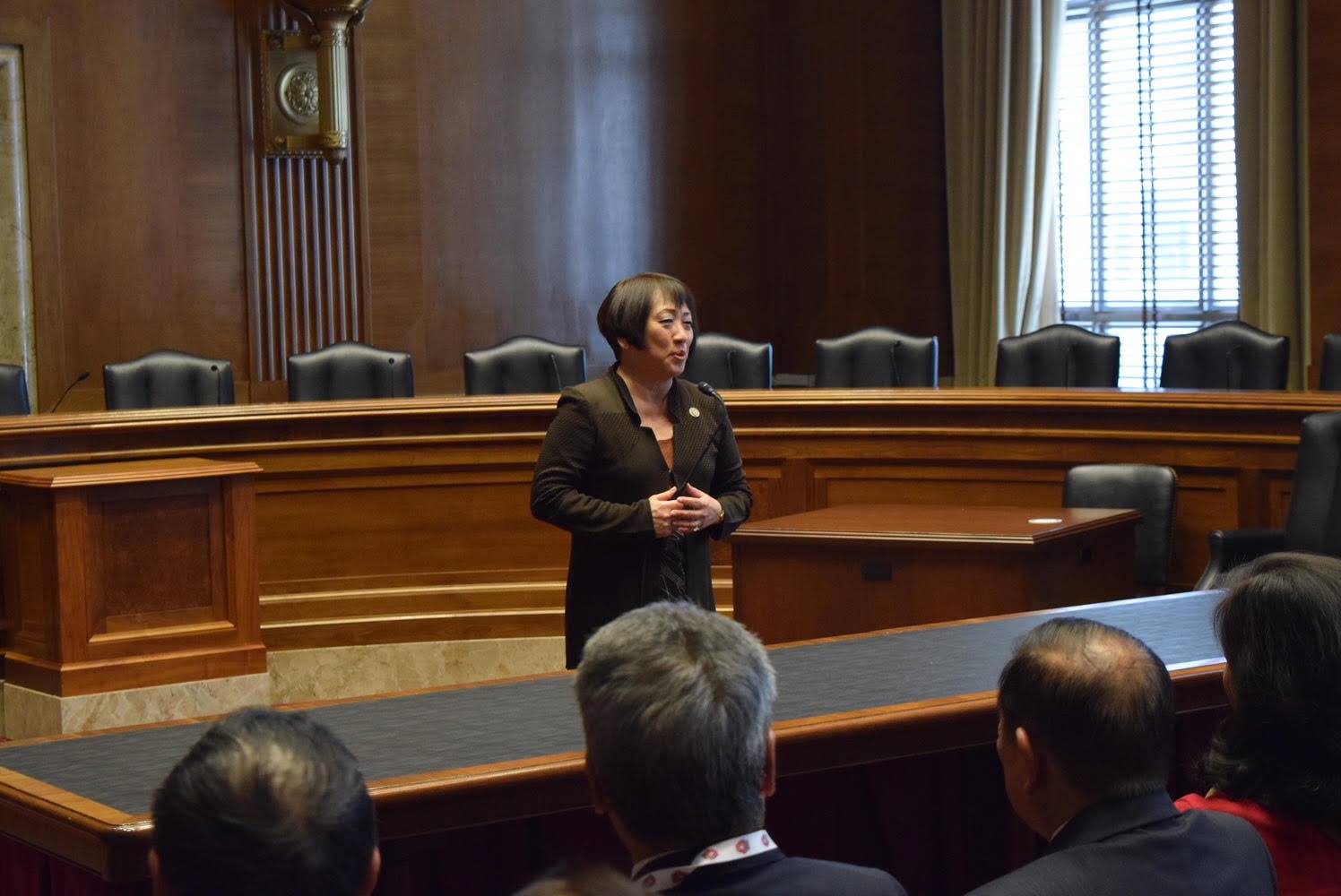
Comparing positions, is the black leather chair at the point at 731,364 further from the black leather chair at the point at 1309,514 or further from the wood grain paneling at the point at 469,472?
the black leather chair at the point at 1309,514

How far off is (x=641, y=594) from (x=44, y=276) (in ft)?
15.6

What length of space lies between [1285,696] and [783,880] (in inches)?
25.9

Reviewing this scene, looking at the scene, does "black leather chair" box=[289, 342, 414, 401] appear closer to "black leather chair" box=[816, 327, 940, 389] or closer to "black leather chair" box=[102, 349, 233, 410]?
"black leather chair" box=[102, 349, 233, 410]

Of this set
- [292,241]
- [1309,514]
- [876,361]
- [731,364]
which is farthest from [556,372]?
[1309,514]

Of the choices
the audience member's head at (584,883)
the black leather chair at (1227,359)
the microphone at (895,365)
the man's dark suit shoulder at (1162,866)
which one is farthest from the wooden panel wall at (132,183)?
the audience member's head at (584,883)

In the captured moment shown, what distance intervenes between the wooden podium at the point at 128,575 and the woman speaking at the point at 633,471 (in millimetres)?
2084

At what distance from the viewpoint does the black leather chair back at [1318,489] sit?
429 centimetres

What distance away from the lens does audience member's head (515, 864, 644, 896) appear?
85 centimetres

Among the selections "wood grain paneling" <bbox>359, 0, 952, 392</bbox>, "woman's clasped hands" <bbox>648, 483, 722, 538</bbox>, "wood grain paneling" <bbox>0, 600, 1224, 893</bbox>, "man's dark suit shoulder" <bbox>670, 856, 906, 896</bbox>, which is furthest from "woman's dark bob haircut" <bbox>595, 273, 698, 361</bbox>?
"wood grain paneling" <bbox>359, 0, 952, 392</bbox>

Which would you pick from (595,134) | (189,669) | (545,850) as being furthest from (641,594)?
(595,134)

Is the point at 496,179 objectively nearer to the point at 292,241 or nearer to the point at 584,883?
the point at 292,241

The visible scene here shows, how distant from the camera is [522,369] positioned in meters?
6.30

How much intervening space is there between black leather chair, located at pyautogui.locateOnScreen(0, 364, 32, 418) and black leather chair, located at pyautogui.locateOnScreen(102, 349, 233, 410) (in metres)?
0.29

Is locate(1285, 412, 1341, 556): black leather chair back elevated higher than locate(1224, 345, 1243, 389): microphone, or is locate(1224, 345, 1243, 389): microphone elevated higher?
locate(1224, 345, 1243, 389): microphone
